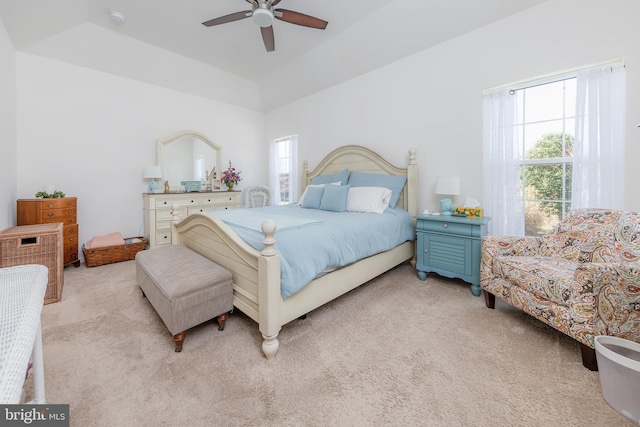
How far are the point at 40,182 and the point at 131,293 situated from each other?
231cm

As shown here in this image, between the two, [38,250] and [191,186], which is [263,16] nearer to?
[38,250]

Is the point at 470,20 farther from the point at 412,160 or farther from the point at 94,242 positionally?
the point at 94,242

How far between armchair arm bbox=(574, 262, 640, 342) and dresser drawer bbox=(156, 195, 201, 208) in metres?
4.77

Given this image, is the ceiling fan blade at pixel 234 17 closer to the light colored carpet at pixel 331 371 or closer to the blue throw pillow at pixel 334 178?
the blue throw pillow at pixel 334 178

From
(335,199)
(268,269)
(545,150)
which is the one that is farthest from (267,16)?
(545,150)

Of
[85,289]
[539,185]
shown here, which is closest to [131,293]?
[85,289]

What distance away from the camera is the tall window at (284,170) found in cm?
524

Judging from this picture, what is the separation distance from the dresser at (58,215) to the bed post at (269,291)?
10.1 ft

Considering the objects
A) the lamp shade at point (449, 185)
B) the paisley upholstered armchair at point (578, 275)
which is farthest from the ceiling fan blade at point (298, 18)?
the paisley upholstered armchair at point (578, 275)

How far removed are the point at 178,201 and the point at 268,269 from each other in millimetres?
3416

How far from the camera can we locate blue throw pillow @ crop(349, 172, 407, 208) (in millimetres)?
3375

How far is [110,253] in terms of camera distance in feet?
11.5

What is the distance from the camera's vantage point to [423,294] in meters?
2.60

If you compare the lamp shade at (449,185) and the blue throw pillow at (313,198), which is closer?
the lamp shade at (449,185)
